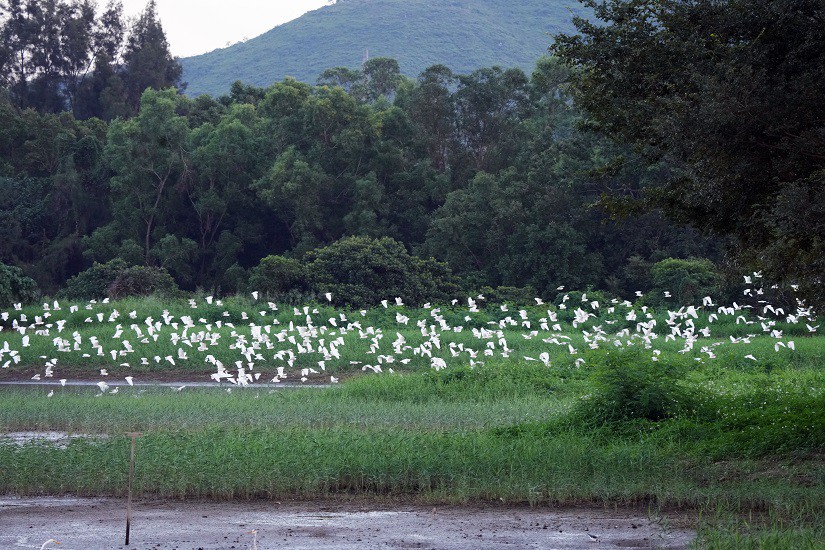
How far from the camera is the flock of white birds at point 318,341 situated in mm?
23000

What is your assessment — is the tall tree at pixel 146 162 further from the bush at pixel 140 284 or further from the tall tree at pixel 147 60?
the tall tree at pixel 147 60

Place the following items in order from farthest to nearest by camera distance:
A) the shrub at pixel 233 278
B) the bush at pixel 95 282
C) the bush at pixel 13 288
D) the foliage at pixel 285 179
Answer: the shrub at pixel 233 278 → the foliage at pixel 285 179 → the bush at pixel 95 282 → the bush at pixel 13 288

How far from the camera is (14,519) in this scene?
8.51 m

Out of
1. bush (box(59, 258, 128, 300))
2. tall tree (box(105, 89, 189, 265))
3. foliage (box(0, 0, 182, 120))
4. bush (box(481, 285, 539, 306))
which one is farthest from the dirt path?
foliage (box(0, 0, 182, 120))

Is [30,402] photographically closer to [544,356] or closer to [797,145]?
[544,356]

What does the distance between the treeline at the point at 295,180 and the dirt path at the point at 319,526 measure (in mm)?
27052

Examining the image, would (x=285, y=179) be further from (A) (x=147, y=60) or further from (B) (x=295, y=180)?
(A) (x=147, y=60)

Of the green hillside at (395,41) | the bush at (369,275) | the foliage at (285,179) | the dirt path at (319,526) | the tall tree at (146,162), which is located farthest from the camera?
the green hillside at (395,41)

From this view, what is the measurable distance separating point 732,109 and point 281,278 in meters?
25.7

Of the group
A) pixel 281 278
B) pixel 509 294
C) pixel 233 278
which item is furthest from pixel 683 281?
pixel 233 278

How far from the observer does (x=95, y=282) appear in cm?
3578

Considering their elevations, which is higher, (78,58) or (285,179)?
(78,58)

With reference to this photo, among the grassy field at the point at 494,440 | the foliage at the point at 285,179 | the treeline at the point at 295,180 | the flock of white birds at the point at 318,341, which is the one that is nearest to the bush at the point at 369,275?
the treeline at the point at 295,180

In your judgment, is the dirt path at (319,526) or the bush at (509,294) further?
the bush at (509,294)
